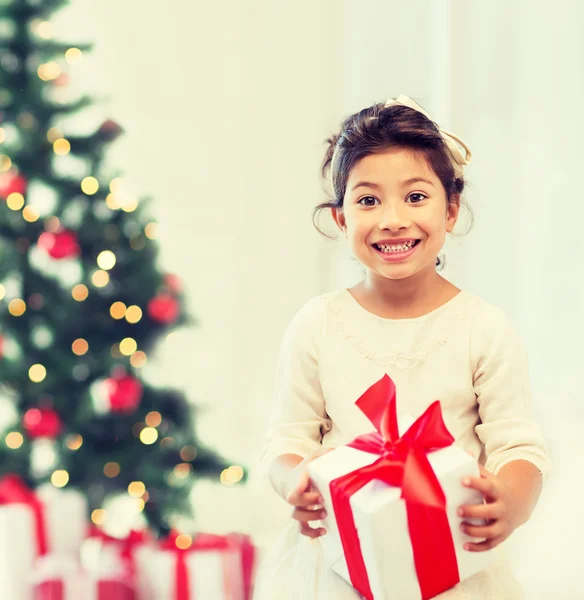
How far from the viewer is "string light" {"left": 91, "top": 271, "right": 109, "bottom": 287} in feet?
7.51

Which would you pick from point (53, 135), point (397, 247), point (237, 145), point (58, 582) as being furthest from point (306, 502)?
point (237, 145)

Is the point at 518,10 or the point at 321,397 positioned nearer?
the point at 321,397

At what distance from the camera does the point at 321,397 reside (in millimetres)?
1366

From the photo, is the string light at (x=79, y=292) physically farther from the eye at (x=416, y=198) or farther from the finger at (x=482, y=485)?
the finger at (x=482, y=485)

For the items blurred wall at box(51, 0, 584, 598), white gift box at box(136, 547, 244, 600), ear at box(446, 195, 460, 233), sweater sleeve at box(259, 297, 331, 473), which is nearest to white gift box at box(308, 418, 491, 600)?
sweater sleeve at box(259, 297, 331, 473)

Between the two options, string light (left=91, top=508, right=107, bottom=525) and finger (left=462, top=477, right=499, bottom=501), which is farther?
string light (left=91, top=508, right=107, bottom=525)

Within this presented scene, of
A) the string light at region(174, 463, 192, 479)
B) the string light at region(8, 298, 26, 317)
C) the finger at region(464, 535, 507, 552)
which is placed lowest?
the string light at region(174, 463, 192, 479)

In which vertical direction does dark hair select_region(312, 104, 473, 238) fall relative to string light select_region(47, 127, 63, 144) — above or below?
below

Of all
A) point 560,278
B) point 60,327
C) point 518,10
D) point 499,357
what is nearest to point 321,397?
point 499,357

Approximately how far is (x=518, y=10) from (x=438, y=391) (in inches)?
50.2

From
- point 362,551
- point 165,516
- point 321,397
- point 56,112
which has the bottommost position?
point 165,516

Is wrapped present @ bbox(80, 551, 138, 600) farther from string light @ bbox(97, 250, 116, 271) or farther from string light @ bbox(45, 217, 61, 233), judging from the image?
string light @ bbox(45, 217, 61, 233)

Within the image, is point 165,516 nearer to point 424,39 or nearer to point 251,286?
point 251,286

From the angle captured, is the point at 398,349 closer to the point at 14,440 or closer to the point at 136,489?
the point at 136,489
